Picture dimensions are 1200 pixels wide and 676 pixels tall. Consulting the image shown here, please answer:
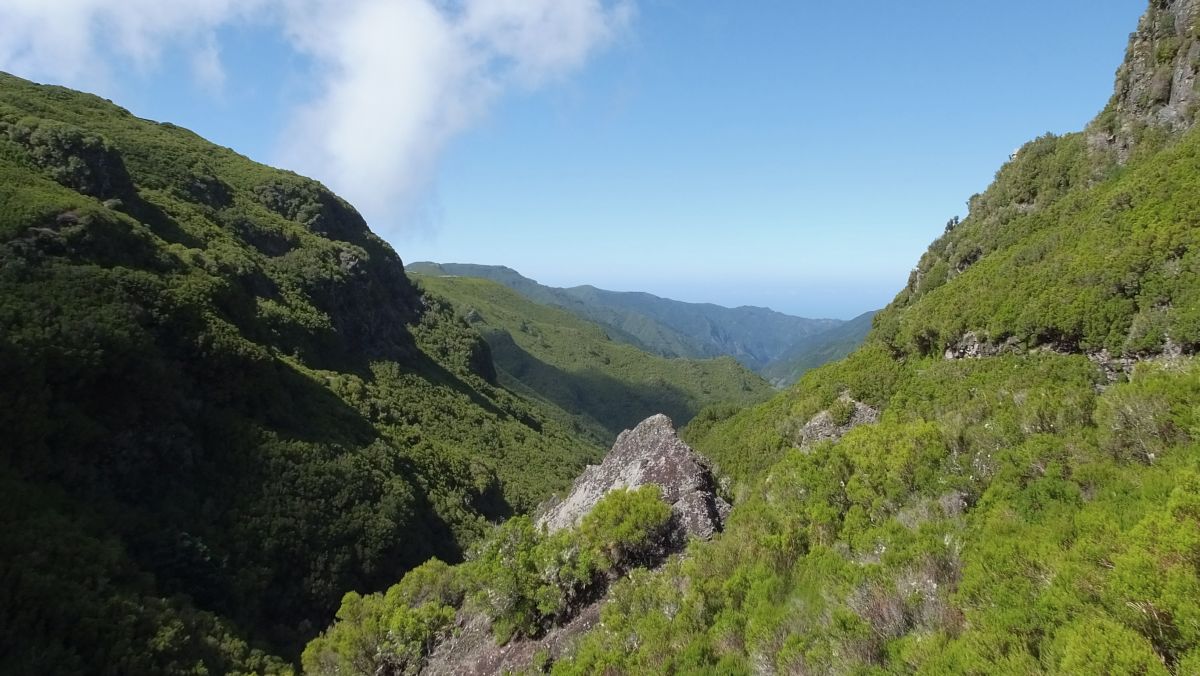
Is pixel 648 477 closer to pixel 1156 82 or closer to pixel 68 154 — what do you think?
pixel 1156 82

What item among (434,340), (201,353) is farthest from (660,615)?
(434,340)

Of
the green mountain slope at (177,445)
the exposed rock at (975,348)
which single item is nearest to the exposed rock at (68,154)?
the green mountain slope at (177,445)

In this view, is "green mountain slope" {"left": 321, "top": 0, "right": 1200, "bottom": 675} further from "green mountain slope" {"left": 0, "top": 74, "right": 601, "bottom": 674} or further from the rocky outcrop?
"green mountain slope" {"left": 0, "top": 74, "right": 601, "bottom": 674}

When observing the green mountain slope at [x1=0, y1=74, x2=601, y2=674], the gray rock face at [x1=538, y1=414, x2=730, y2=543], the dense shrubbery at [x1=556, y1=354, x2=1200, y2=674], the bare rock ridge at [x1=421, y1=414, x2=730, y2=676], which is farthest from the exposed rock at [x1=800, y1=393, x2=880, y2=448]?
→ the green mountain slope at [x1=0, y1=74, x2=601, y2=674]

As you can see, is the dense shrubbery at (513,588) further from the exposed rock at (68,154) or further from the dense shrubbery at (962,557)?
the exposed rock at (68,154)

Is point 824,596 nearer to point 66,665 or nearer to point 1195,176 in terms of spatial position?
point 1195,176
